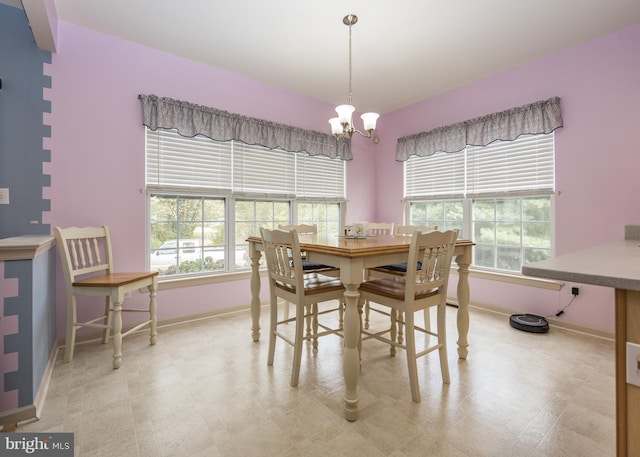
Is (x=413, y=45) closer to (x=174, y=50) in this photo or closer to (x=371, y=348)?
(x=174, y=50)

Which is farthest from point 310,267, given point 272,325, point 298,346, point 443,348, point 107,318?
point 107,318

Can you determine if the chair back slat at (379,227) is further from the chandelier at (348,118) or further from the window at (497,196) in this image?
the chandelier at (348,118)

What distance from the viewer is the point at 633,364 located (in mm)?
696

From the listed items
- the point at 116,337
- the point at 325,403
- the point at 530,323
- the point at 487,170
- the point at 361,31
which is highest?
the point at 361,31

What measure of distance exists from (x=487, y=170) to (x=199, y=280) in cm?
331

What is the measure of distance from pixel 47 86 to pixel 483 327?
4.20 m

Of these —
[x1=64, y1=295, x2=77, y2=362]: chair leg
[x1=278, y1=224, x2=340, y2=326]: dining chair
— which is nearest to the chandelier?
[x1=278, y1=224, x2=340, y2=326]: dining chair

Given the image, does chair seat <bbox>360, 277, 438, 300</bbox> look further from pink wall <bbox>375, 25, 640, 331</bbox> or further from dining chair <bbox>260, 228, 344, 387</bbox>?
pink wall <bbox>375, 25, 640, 331</bbox>

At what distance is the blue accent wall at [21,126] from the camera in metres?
2.16

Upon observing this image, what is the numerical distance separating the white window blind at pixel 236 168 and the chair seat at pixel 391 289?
1.92 meters

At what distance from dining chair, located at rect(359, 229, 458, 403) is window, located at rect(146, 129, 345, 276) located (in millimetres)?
1866

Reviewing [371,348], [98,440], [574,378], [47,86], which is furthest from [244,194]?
[574,378]

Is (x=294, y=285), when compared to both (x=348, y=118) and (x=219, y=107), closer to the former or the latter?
(x=348, y=118)

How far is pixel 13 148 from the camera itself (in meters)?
2.19
